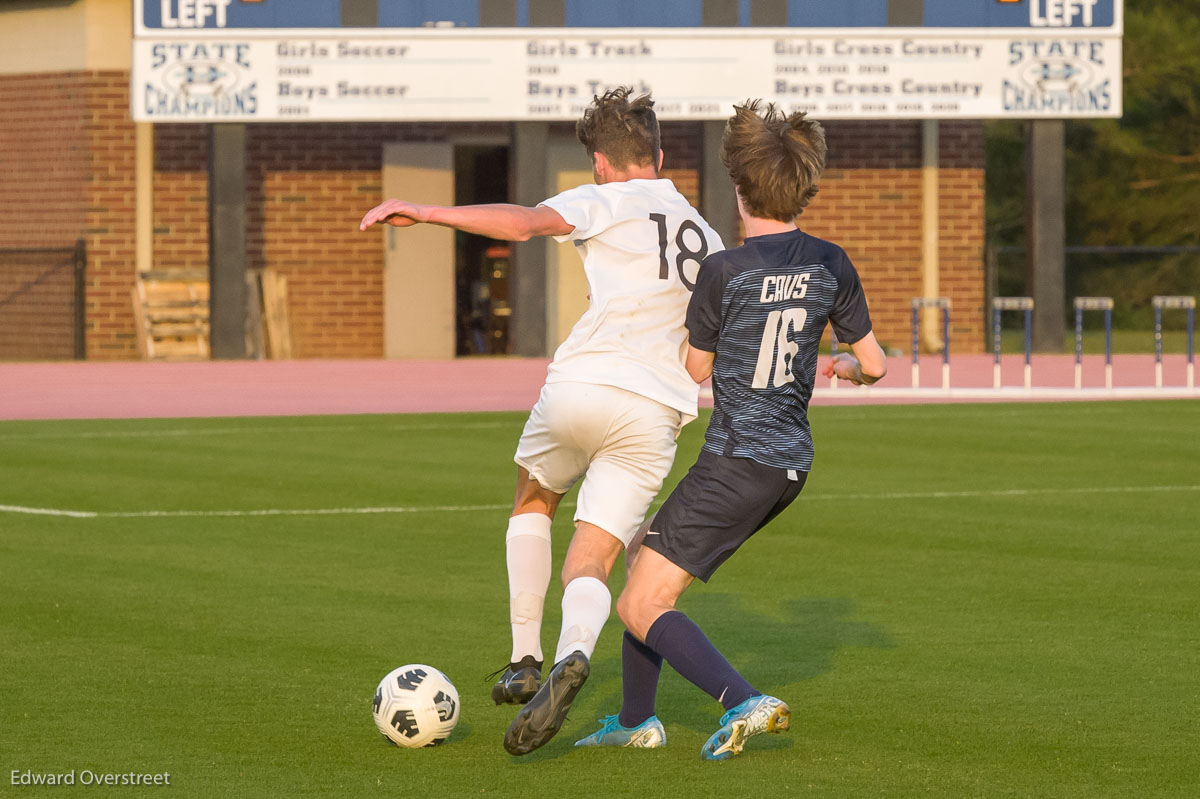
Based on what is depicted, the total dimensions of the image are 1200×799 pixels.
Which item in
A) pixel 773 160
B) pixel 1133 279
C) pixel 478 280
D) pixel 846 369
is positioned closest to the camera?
pixel 773 160

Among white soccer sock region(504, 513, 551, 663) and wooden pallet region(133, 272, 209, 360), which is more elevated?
wooden pallet region(133, 272, 209, 360)

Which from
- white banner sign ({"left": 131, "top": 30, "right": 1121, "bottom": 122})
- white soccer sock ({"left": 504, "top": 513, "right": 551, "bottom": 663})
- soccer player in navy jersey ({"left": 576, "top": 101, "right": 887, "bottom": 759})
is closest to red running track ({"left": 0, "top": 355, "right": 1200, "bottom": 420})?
white banner sign ({"left": 131, "top": 30, "right": 1121, "bottom": 122})

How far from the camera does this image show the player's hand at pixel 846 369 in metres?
5.71

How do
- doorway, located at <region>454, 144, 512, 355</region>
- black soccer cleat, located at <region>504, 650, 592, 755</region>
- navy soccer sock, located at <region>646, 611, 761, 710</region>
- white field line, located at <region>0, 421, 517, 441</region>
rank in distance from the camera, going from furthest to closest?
doorway, located at <region>454, 144, 512, 355</region> → white field line, located at <region>0, 421, 517, 441</region> → navy soccer sock, located at <region>646, 611, 761, 710</region> → black soccer cleat, located at <region>504, 650, 592, 755</region>

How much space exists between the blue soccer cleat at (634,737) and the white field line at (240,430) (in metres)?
12.0

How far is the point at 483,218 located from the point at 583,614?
3.98 feet

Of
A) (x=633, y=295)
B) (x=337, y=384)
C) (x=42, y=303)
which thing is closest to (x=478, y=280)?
(x=42, y=303)

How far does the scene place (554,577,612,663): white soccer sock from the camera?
554 cm

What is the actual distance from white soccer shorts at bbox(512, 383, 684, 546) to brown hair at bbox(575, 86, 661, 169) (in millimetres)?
759

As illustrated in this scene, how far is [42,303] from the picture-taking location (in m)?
31.3

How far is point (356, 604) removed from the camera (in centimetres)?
872

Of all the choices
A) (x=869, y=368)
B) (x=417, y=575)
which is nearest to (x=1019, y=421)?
(x=417, y=575)

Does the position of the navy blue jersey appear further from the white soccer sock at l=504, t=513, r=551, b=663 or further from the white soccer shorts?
the white soccer sock at l=504, t=513, r=551, b=663

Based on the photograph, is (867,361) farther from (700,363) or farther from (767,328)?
(700,363)
